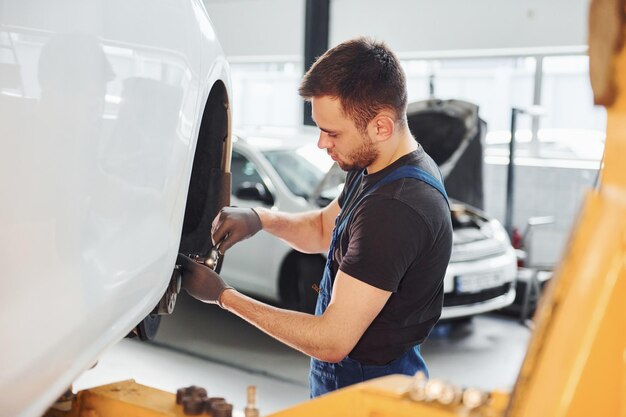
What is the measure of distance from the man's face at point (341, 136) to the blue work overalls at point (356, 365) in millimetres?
74

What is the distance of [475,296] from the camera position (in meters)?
4.99

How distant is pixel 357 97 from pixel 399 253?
369mm

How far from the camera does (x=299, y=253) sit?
15.9 ft

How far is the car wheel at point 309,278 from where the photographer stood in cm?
474

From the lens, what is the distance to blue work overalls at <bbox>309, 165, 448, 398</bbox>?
1763 millimetres

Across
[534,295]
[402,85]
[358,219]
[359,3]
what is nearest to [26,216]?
[358,219]

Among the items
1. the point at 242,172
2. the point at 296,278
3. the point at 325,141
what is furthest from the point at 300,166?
the point at 325,141

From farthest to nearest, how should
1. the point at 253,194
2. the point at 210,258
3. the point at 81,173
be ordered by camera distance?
the point at 253,194
the point at 210,258
the point at 81,173

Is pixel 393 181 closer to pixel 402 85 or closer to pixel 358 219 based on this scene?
pixel 358 219

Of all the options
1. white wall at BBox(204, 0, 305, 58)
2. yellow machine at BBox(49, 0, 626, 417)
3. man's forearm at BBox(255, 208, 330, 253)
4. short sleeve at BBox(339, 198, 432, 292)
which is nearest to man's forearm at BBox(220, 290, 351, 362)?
short sleeve at BBox(339, 198, 432, 292)

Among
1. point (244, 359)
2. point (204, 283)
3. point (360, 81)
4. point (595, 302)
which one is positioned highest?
point (360, 81)

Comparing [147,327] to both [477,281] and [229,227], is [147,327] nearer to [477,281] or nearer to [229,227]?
[229,227]

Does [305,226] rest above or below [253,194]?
above

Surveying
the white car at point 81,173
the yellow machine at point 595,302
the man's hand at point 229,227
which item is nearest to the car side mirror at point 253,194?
the man's hand at point 229,227
